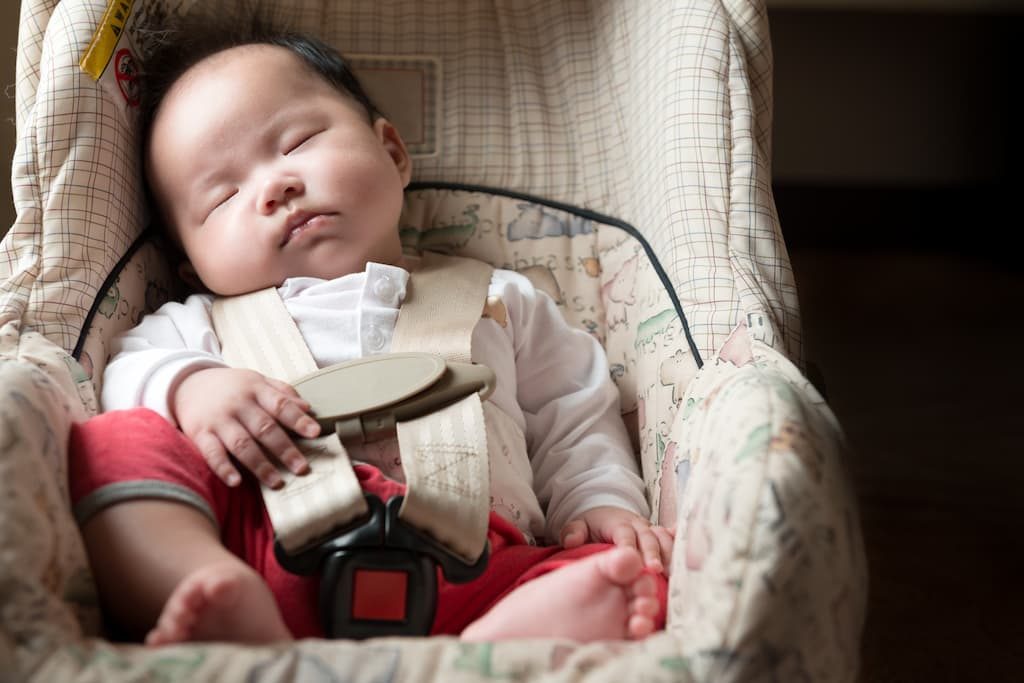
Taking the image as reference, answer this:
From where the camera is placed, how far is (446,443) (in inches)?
35.5

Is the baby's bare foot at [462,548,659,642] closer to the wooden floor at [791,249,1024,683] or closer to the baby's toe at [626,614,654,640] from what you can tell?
the baby's toe at [626,614,654,640]

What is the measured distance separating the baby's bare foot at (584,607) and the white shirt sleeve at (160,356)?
385 mm

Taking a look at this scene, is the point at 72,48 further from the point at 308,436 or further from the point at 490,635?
the point at 490,635

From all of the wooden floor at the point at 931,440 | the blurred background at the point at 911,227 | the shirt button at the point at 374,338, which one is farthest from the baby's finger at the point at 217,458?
the blurred background at the point at 911,227

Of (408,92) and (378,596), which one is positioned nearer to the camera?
(378,596)

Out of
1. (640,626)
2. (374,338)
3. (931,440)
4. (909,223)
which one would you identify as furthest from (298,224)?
(909,223)

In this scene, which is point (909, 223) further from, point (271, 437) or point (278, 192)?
point (271, 437)

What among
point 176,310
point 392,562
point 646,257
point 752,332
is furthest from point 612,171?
point 392,562

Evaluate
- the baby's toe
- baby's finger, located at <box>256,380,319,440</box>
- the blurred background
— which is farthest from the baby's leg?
the blurred background

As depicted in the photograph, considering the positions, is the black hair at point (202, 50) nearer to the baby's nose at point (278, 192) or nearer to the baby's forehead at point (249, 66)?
the baby's forehead at point (249, 66)

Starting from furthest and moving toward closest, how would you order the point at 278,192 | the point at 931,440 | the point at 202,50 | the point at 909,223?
the point at 909,223 < the point at 931,440 < the point at 202,50 < the point at 278,192

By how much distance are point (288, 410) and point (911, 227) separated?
8.02ft

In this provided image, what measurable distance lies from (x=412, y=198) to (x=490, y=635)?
73cm

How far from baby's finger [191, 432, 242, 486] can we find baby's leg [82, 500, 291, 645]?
2.3 inches
